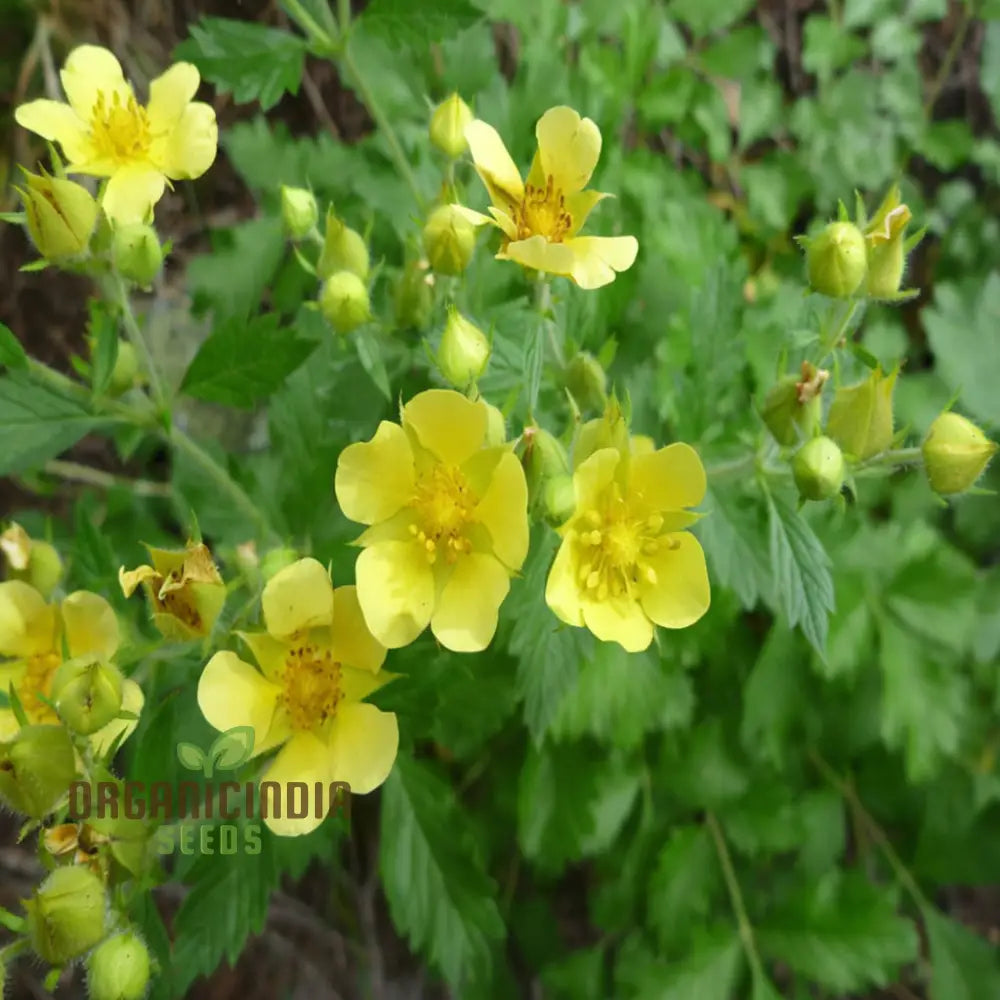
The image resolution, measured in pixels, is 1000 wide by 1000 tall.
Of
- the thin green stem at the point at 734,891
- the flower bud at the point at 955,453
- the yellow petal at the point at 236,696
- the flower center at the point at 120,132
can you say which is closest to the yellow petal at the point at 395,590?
the yellow petal at the point at 236,696

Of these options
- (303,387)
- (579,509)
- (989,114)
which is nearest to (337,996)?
(303,387)

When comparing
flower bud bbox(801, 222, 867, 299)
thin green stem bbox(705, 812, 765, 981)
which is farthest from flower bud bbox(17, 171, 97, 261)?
thin green stem bbox(705, 812, 765, 981)

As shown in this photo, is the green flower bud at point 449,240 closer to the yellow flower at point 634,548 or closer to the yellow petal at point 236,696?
the yellow flower at point 634,548

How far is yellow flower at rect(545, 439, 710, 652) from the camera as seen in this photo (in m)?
1.26

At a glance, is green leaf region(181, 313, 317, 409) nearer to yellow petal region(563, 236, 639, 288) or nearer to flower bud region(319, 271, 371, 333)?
flower bud region(319, 271, 371, 333)

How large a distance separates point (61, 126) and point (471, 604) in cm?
115

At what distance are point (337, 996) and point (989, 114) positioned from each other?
3688mm

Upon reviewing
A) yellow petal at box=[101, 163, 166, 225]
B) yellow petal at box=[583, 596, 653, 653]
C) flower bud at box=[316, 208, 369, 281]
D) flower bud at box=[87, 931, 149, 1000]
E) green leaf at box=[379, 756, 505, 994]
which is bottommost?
green leaf at box=[379, 756, 505, 994]

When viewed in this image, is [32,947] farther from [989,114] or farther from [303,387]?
[989,114]

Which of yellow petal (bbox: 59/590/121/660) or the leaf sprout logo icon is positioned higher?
yellow petal (bbox: 59/590/121/660)

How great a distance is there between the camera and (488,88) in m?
2.17

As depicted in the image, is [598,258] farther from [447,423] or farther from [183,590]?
[183,590]

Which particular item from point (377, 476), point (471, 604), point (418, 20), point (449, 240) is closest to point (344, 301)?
point (449, 240)

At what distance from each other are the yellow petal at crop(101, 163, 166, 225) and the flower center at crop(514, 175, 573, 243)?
0.60 meters
